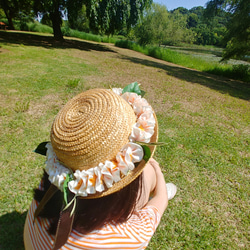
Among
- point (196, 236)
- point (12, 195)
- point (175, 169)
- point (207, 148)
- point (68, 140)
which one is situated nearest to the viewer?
point (68, 140)

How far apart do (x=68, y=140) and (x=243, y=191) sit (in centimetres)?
282

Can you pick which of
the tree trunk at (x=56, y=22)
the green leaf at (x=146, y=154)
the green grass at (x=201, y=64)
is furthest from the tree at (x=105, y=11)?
the green leaf at (x=146, y=154)

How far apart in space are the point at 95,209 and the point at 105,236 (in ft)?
0.43

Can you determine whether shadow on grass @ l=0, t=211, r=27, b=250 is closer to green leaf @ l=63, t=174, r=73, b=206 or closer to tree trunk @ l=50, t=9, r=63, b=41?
green leaf @ l=63, t=174, r=73, b=206

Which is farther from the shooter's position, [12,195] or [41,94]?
[41,94]

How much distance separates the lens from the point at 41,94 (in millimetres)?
4691

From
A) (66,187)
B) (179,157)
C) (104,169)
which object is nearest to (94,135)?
(104,169)

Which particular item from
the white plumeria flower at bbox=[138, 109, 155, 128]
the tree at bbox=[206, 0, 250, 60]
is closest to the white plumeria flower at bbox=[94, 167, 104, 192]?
the white plumeria flower at bbox=[138, 109, 155, 128]

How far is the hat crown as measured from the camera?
805mm

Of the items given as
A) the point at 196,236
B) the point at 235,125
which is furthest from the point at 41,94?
the point at 235,125

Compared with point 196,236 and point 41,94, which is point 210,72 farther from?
point 196,236

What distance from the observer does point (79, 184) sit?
0.82 m

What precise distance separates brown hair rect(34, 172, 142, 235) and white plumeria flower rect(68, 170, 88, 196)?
133mm

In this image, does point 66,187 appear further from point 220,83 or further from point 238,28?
point 238,28
